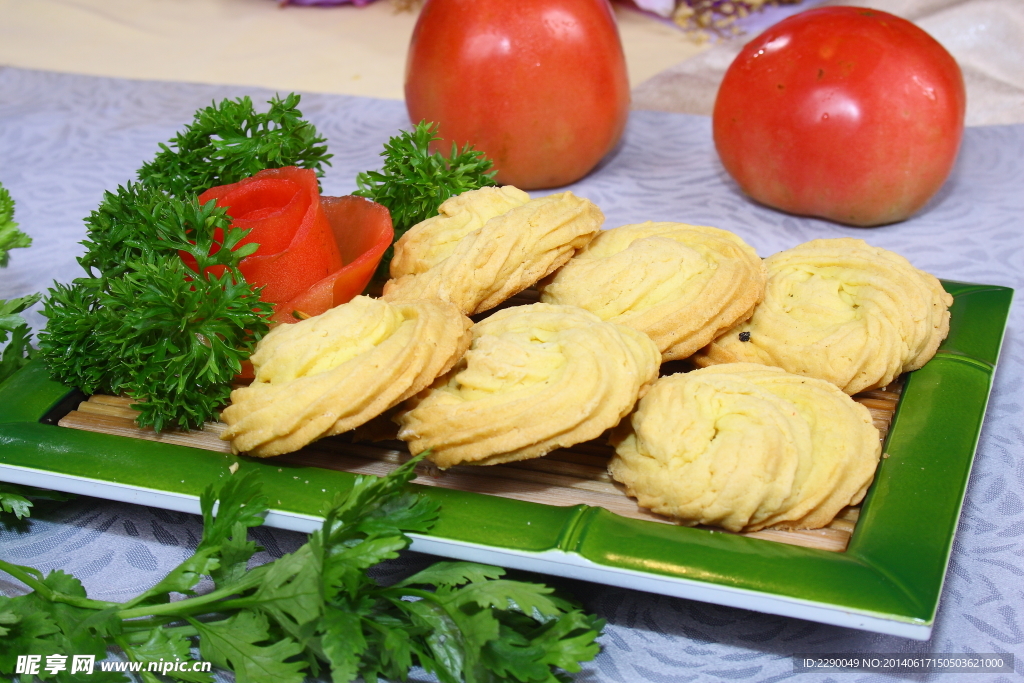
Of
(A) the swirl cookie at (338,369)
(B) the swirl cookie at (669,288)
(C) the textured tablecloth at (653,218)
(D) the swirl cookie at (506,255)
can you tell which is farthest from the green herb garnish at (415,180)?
(C) the textured tablecloth at (653,218)

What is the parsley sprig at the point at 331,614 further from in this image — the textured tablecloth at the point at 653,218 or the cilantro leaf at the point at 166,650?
the textured tablecloth at the point at 653,218

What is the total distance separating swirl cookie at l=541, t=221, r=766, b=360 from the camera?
73.3 inches

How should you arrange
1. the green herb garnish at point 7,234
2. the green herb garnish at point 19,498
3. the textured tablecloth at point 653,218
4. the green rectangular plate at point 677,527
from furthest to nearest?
the green herb garnish at point 7,234 < the green herb garnish at point 19,498 < the textured tablecloth at point 653,218 < the green rectangular plate at point 677,527

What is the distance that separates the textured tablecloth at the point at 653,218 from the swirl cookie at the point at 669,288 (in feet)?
1.74

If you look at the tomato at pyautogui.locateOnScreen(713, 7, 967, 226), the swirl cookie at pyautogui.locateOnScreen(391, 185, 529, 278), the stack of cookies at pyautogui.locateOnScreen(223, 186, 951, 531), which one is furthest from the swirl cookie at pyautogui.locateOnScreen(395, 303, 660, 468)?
the tomato at pyautogui.locateOnScreen(713, 7, 967, 226)

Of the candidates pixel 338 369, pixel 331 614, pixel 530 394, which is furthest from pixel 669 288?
pixel 331 614

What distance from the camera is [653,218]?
327cm

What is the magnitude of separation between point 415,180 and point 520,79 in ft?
3.19

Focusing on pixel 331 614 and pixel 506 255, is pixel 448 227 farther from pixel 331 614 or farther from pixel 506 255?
pixel 331 614

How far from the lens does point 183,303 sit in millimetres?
1782

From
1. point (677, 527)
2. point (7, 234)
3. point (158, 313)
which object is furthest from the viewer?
point (7, 234)

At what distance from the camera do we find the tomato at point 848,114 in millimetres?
2928

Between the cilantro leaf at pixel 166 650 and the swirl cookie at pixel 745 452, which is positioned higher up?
the swirl cookie at pixel 745 452

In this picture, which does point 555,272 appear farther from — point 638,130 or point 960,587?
point 638,130
